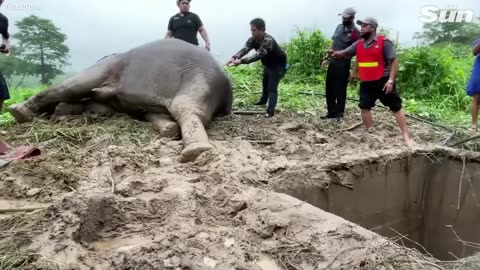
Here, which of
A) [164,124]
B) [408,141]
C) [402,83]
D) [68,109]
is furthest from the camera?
[402,83]

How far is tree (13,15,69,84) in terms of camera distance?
841 centimetres

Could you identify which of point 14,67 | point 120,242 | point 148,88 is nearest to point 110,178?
point 120,242

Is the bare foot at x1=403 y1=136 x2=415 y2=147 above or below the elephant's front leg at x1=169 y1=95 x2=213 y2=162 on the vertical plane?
below

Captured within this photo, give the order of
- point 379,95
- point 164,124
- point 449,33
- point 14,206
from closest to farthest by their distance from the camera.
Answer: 1. point 14,206
2. point 164,124
3. point 379,95
4. point 449,33

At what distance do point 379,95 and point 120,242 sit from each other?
3534 mm

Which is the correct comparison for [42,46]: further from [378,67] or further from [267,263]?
[267,263]

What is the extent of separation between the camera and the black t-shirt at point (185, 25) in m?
7.41

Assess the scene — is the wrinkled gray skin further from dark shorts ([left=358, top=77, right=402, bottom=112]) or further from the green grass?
dark shorts ([left=358, top=77, right=402, bottom=112])

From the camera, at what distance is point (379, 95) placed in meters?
5.57

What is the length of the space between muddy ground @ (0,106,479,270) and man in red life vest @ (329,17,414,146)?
0.42m

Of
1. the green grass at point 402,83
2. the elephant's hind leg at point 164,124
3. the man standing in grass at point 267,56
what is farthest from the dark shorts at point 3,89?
the man standing in grass at point 267,56

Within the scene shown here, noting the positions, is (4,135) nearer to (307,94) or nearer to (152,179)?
(152,179)

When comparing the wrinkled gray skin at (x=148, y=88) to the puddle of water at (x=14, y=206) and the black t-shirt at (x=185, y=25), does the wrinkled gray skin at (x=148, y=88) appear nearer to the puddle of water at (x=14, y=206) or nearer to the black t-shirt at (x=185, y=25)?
the black t-shirt at (x=185, y=25)

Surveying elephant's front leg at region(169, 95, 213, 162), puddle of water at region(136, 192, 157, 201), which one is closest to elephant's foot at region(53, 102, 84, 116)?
elephant's front leg at region(169, 95, 213, 162)
